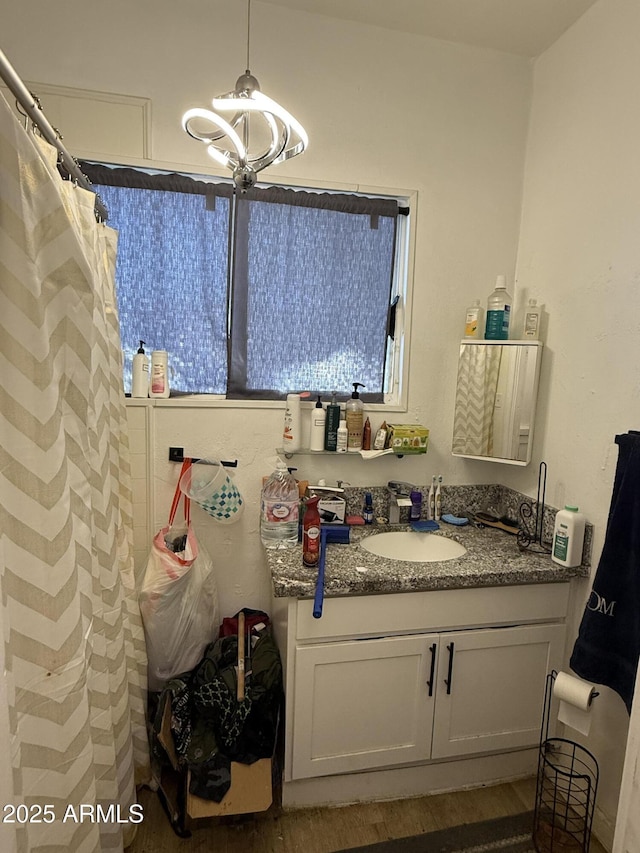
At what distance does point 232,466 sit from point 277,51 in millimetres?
1577

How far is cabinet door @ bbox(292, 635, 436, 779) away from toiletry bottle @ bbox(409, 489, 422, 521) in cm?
53

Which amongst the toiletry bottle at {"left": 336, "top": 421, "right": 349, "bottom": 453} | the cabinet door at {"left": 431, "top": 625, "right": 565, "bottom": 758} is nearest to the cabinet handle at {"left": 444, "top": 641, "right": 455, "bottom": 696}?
the cabinet door at {"left": 431, "top": 625, "right": 565, "bottom": 758}

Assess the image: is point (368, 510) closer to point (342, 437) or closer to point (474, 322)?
point (342, 437)

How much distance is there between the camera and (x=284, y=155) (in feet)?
4.23

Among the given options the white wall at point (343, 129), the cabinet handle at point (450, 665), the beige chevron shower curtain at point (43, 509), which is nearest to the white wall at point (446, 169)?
the white wall at point (343, 129)

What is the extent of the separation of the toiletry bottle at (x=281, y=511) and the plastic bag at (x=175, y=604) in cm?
29

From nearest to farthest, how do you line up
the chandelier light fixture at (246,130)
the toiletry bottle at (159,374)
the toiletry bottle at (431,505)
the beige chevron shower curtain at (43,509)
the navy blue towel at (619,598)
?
the beige chevron shower curtain at (43,509)
the chandelier light fixture at (246,130)
the navy blue towel at (619,598)
the toiletry bottle at (159,374)
the toiletry bottle at (431,505)

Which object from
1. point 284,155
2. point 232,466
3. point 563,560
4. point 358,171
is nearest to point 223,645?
point 232,466

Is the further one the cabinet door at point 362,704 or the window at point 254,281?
the window at point 254,281

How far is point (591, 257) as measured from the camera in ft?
5.33

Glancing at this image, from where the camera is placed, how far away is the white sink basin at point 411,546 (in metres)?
1.84

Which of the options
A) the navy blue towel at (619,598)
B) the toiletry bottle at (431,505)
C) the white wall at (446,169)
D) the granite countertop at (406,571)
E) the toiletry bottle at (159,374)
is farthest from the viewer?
the toiletry bottle at (431,505)

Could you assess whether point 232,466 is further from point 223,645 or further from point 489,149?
point 489,149

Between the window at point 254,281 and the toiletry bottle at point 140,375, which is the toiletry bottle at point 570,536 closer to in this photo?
the window at point 254,281
